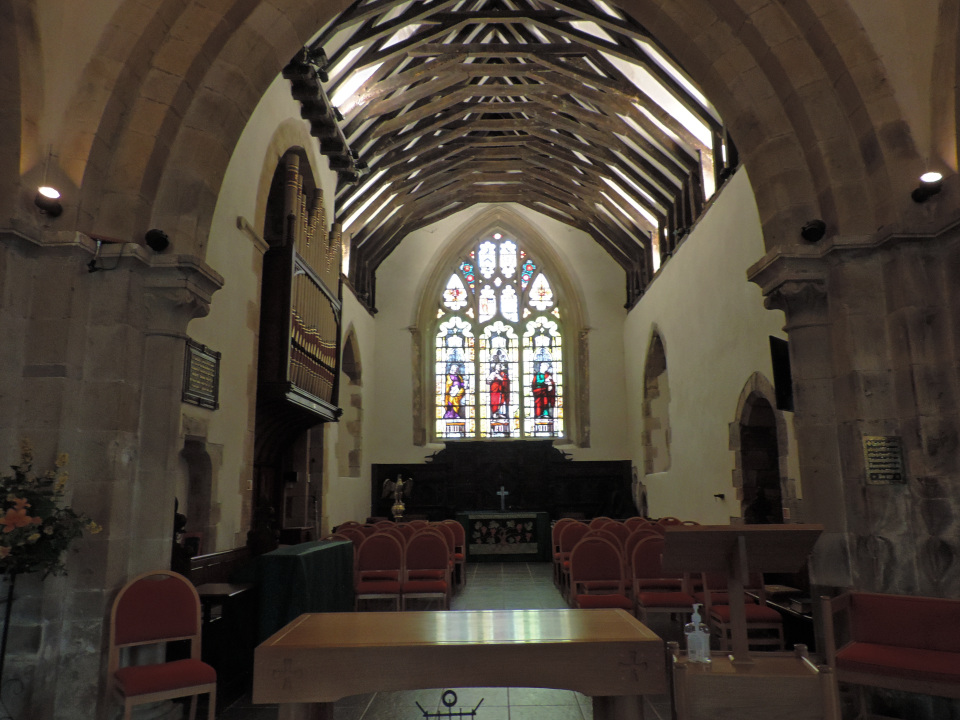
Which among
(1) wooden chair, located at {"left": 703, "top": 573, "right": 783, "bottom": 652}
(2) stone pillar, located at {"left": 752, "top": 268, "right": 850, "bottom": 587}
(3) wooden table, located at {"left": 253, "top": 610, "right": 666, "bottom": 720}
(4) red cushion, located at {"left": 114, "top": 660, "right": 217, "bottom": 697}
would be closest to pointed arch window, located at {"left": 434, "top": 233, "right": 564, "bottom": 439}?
(1) wooden chair, located at {"left": 703, "top": 573, "right": 783, "bottom": 652}

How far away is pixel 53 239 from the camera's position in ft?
12.4

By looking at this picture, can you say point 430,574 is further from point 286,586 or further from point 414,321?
point 414,321

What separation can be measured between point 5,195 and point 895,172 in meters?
4.63

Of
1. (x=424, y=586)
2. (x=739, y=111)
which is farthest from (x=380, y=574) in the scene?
(x=739, y=111)

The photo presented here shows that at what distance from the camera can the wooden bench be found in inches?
121

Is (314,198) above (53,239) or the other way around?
above

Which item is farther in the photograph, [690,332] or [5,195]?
[690,332]

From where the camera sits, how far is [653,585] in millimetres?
5535

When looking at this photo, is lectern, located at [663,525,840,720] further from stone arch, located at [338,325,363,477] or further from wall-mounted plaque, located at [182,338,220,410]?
stone arch, located at [338,325,363,477]

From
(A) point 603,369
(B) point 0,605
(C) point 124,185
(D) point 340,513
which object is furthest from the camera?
(A) point 603,369

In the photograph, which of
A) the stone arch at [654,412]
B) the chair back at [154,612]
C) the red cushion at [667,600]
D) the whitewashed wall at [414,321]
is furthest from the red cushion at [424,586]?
the whitewashed wall at [414,321]

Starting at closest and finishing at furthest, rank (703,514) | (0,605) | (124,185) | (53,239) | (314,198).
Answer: (0,605) → (53,239) → (124,185) → (314,198) → (703,514)

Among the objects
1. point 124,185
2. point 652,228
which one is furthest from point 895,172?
point 652,228

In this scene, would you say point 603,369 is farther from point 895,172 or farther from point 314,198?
point 895,172
